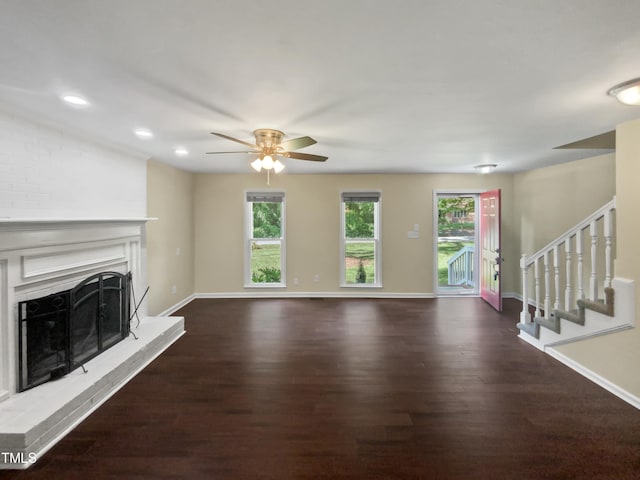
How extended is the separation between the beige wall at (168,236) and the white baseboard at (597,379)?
492 centimetres

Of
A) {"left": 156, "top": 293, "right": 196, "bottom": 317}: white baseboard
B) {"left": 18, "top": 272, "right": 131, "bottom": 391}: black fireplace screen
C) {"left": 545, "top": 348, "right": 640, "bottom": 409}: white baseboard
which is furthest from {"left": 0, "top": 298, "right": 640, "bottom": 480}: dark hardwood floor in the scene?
{"left": 156, "top": 293, "right": 196, "bottom": 317}: white baseboard

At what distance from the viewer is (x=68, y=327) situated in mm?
2582

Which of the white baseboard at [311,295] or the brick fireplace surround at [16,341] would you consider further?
the white baseboard at [311,295]

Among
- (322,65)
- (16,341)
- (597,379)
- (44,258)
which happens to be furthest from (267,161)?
(597,379)

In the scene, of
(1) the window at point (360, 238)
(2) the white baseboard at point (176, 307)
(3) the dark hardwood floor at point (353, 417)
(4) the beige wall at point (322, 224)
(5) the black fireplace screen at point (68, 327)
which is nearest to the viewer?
(3) the dark hardwood floor at point (353, 417)

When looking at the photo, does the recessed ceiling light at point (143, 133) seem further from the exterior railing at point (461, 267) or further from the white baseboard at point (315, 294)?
the exterior railing at point (461, 267)

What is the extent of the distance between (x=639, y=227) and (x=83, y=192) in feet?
16.2

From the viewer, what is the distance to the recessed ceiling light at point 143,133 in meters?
2.87

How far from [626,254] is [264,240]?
4.81m

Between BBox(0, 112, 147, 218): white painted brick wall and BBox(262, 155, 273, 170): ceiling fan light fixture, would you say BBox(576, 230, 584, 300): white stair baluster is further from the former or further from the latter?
BBox(0, 112, 147, 218): white painted brick wall

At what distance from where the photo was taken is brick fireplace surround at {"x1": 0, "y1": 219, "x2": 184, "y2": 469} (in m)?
1.92

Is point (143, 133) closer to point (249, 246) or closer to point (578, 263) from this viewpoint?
point (249, 246)

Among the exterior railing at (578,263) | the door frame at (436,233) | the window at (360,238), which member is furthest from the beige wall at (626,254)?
the window at (360,238)

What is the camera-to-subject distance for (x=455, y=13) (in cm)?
127
